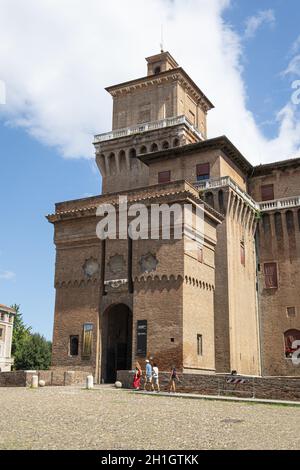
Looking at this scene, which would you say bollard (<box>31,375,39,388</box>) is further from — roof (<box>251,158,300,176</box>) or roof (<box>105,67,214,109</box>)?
roof (<box>105,67,214,109</box>)

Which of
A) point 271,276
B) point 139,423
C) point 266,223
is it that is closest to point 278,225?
point 266,223

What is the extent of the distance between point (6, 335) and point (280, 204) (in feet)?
144

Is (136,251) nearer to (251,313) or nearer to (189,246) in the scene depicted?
(189,246)

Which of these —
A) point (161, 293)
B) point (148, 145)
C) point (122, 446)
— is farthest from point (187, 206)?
point (122, 446)

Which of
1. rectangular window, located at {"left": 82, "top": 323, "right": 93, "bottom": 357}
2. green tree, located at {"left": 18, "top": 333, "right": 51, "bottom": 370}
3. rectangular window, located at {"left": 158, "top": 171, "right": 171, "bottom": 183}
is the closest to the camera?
rectangular window, located at {"left": 82, "top": 323, "right": 93, "bottom": 357}

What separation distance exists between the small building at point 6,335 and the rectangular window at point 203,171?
130ft

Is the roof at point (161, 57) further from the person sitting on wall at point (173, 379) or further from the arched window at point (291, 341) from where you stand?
the person sitting on wall at point (173, 379)

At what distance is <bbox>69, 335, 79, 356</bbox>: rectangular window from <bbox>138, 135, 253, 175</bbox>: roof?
15.9 meters

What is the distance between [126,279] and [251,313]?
39.4ft

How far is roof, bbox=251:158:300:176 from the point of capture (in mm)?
40750

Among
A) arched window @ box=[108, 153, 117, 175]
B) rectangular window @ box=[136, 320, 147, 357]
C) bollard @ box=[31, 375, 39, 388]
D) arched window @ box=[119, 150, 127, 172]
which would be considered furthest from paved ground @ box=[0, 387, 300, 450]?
arched window @ box=[108, 153, 117, 175]

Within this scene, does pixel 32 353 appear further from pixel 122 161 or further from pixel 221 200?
pixel 221 200

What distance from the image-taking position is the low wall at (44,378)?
27.1 meters

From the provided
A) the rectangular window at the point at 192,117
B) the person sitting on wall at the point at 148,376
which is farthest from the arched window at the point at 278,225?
the person sitting on wall at the point at 148,376
